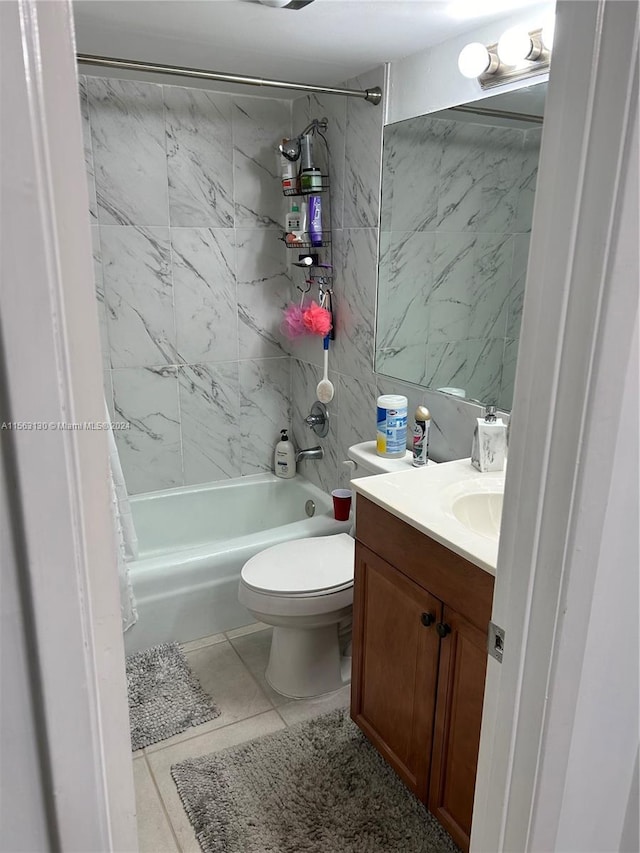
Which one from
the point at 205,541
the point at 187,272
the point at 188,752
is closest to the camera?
the point at 188,752

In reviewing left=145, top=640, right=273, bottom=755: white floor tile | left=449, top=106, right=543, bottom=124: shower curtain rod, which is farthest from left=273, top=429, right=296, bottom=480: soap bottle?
left=449, top=106, right=543, bottom=124: shower curtain rod

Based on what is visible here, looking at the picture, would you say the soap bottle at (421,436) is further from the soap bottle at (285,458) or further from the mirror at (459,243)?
the soap bottle at (285,458)

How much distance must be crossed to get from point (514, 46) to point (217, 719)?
2.17 m

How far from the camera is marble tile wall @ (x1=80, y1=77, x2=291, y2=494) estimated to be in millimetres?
2623

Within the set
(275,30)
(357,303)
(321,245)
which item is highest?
(275,30)

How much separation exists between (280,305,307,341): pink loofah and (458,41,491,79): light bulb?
124 centimetres

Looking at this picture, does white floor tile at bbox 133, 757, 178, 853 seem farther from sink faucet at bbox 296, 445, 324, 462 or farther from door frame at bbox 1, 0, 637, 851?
sink faucet at bbox 296, 445, 324, 462

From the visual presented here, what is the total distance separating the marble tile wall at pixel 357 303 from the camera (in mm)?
2207

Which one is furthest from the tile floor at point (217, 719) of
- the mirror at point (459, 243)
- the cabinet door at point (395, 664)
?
the mirror at point (459, 243)

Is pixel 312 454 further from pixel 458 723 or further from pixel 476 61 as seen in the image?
pixel 476 61

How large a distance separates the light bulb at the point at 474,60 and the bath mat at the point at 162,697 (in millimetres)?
2110

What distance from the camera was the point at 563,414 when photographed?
0.80 meters

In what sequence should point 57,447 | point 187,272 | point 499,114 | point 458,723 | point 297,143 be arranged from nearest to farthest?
point 57,447 < point 458,723 < point 499,114 < point 297,143 < point 187,272

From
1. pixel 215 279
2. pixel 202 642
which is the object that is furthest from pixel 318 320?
pixel 202 642
